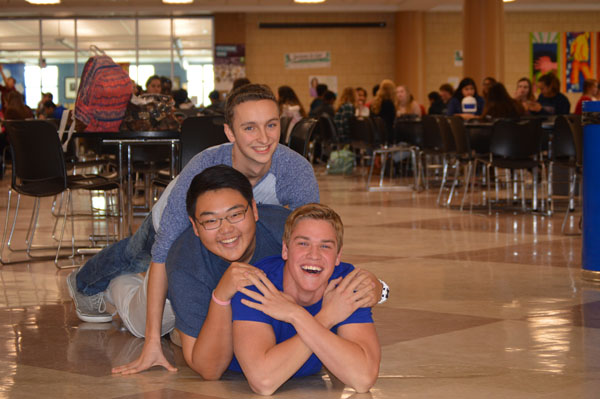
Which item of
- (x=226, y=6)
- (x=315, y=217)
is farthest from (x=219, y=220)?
(x=226, y=6)

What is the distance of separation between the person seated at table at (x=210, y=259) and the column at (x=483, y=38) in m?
12.6

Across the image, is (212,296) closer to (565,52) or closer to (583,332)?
(583,332)

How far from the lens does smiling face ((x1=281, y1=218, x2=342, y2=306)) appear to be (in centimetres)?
218

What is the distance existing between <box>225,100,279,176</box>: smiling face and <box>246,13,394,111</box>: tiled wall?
16.6 metres

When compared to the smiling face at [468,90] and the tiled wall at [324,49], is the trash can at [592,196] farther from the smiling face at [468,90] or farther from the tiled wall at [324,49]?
the tiled wall at [324,49]

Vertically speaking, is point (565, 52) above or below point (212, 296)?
above

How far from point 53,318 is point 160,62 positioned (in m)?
16.2

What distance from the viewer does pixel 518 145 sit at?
6996 millimetres

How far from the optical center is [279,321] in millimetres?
2271

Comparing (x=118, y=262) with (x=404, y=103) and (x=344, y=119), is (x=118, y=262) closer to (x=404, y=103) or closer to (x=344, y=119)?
(x=404, y=103)

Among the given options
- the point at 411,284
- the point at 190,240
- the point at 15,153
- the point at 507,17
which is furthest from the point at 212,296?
the point at 507,17

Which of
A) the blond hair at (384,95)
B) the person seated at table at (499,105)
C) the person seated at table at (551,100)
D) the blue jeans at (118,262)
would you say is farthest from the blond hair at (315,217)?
the blond hair at (384,95)

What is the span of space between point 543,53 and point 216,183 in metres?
18.7

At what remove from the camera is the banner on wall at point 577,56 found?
64.5 feet
